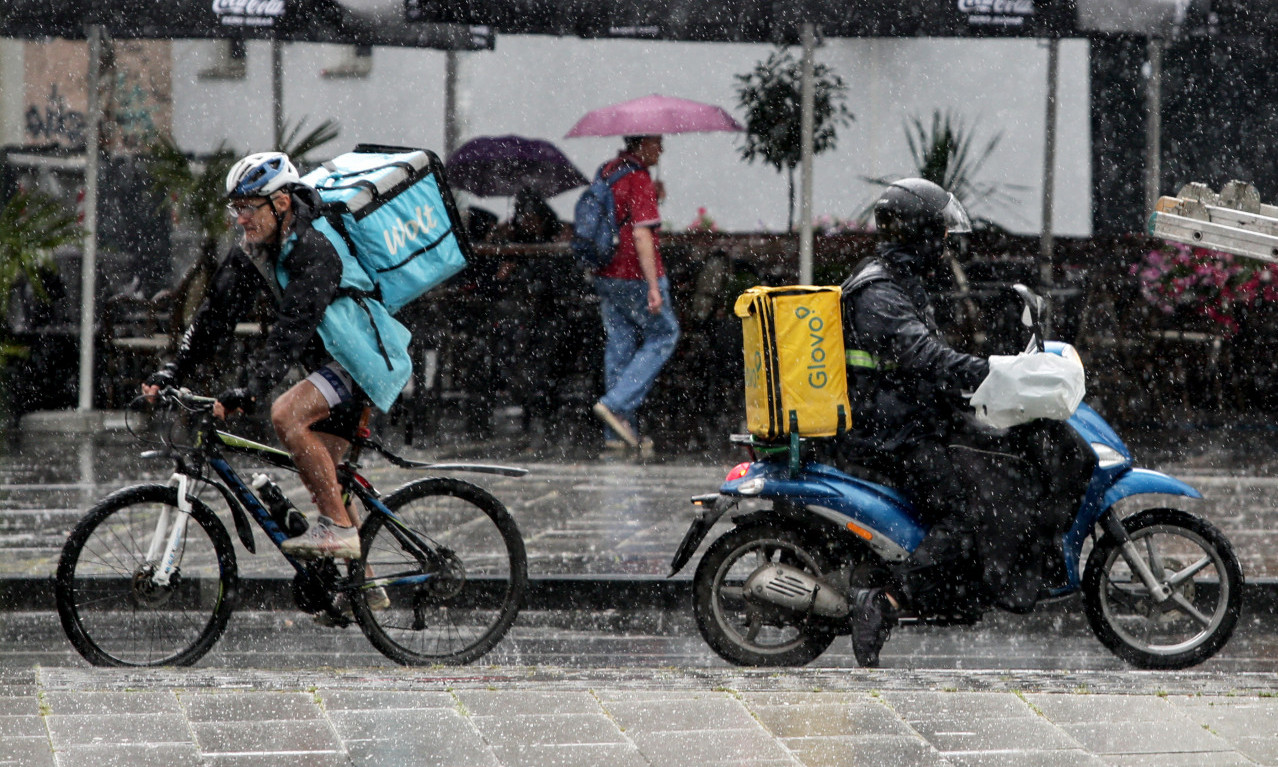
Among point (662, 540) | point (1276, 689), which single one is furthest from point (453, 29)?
point (1276, 689)

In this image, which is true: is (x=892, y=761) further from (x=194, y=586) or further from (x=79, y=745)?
(x=194, y=586)

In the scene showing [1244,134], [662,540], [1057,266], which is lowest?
[662,540]

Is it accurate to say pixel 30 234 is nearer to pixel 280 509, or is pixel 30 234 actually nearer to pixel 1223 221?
pixel 280 509

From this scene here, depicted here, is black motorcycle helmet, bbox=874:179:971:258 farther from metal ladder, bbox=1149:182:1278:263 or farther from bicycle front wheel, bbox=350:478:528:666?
bicycle front wheel, bbox=350:478:528:666

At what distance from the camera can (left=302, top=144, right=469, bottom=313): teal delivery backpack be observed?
5.71 meters

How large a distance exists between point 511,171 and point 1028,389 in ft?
28.9

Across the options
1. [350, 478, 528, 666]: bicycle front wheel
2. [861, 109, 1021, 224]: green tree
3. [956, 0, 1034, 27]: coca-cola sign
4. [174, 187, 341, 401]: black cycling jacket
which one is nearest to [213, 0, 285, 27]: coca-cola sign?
[956, 0, 1034, 27]: coca-cola sign

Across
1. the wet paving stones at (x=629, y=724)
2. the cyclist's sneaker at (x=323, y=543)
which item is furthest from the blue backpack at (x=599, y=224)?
the wet paving stones at (x=629, y=724)

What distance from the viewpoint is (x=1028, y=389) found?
539 centimetres

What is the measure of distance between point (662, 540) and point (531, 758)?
13.5 ft

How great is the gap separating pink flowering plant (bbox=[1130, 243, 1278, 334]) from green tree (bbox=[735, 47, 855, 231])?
269 cm

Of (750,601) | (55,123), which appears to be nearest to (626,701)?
(750,601)

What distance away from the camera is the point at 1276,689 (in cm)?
488

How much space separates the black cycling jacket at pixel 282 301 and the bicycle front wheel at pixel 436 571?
2.10 ft
